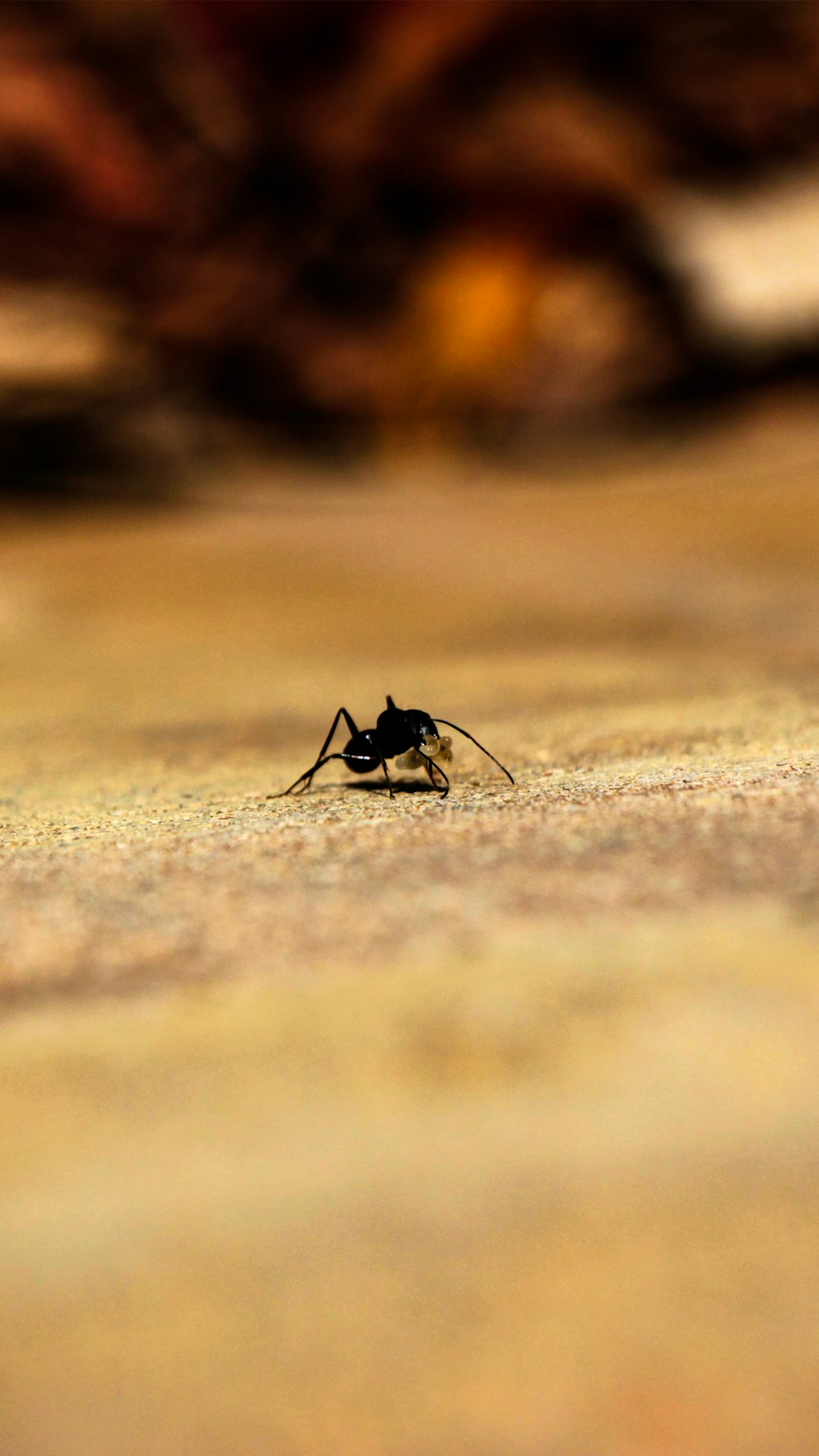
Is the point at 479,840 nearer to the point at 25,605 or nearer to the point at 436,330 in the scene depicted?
the point at 25,605

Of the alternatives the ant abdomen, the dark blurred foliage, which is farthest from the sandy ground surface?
the dark blurred foliage

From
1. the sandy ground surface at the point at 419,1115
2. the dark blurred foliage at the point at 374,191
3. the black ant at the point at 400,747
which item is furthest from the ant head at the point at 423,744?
the dark blurred foliage at the point at 374,191

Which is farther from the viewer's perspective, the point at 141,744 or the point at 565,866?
the point at 141,744

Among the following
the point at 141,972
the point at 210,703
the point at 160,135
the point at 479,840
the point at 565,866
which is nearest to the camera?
the point at 141,972

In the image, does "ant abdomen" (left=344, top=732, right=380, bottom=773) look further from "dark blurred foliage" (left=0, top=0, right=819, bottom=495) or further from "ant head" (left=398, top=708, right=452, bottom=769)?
"dark blurred foliage" (left=0, top=0, right=819, bottom=495)

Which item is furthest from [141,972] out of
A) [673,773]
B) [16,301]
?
[16,301]

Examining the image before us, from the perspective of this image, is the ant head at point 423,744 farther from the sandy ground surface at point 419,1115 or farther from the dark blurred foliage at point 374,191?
the dark blurred foliage at point 374,191

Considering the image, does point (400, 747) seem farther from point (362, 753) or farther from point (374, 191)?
point (374, 191)
